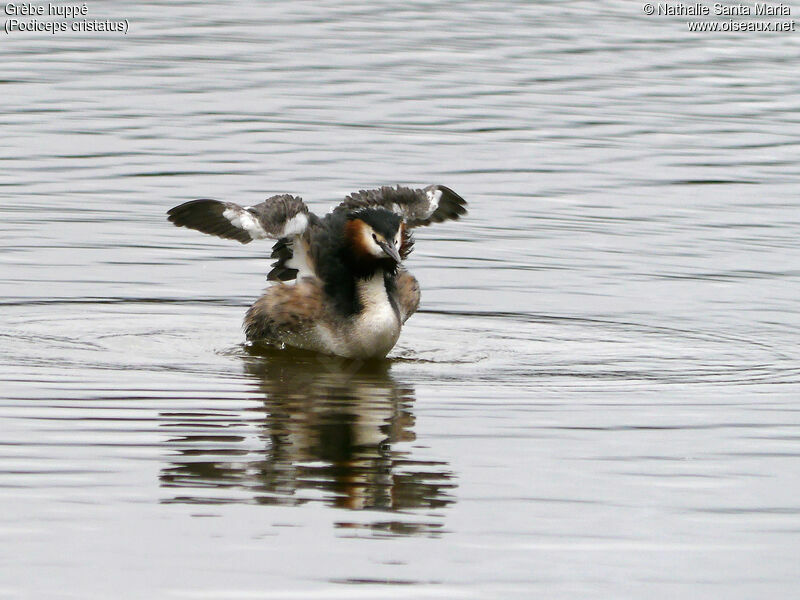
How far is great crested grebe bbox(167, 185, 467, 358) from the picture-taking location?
13.6 m

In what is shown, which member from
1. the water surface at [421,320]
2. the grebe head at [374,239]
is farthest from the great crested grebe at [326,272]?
the water surface at [421,320]

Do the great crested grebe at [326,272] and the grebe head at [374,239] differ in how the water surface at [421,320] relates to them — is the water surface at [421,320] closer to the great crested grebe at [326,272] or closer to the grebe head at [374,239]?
the great crested grebe at [326,272]

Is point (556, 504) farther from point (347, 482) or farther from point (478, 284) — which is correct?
point (478, 284)

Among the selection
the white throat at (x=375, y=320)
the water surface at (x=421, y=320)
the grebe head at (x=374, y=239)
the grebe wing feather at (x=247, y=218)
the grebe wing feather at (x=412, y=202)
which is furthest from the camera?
the grebe wing feather at (x=412, y=202)

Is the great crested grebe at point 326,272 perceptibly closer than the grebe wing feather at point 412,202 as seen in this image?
Yes

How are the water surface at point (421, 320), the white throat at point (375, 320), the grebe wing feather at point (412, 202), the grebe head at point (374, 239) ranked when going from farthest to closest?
the grebe wing feather at point (412, 202)
the white throat at point (375, 320)
the grebe head at point (374, 239)
the water surface at point (421, 320)

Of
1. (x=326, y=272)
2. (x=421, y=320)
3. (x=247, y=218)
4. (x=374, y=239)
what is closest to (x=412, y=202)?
(x=421, y=320)

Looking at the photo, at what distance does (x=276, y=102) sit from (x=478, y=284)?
25.5 ft

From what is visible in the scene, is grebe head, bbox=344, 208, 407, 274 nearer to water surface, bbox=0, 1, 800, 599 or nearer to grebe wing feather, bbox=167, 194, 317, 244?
grebe wing feather, bbox=167, 194, 317, 244

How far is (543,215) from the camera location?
717 inches

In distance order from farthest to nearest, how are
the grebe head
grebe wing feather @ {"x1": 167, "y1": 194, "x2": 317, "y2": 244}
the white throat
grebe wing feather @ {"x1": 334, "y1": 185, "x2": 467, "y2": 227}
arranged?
grebe wing feather @ {"x1": 334, "y1": 185, "x2": 467, "y2": 227} < grebe wing feather @ {"x1": 167, "y1": 194, "x2": 317, "y2": 244} < the white throat < the grebe head

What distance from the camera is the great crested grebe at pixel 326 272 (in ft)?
44.6

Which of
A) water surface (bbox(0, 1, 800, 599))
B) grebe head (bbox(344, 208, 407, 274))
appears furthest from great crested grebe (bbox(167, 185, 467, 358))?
water surface (bbox(0, 1, 800, 599))

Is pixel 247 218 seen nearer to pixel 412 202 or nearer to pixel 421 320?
pixel 412 202
